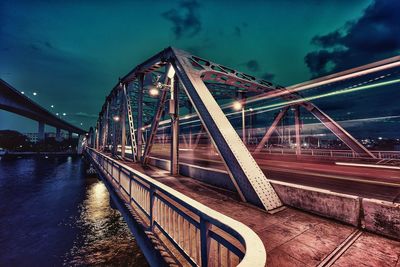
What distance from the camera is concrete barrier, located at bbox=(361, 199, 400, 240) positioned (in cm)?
340

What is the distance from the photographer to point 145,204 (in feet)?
16.5

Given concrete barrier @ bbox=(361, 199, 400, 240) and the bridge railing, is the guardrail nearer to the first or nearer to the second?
concrete barrier @ bbox=(361, 199, 400, 240)

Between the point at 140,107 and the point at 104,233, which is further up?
the point at 140,107

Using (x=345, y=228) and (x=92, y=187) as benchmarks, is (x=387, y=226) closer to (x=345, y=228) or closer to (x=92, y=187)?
(x=345, y=228)

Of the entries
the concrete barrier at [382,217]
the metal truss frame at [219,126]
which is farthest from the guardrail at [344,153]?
the concrete barrier at [382,217]

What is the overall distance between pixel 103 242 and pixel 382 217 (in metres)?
11.6

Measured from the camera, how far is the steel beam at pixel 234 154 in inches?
206

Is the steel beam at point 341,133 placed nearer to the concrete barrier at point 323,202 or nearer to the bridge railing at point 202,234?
the concrete barrier at point 323,202

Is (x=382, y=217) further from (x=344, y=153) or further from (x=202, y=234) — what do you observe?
(x=344, y=153)

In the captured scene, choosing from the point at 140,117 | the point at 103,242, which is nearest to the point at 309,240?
the point at 103,242

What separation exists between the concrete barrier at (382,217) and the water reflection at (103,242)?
8.16m

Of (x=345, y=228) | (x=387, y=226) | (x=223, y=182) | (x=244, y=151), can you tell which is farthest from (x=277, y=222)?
(x=223, y=182)

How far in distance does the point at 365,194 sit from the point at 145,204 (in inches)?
263

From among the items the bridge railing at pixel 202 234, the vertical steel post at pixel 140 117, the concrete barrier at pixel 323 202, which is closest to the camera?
the bridge railing at pixel 202 234
